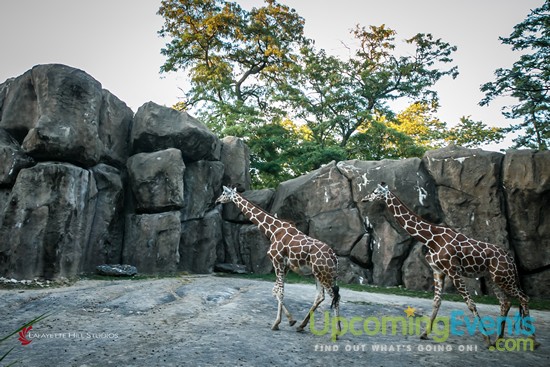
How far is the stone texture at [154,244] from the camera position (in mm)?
12656

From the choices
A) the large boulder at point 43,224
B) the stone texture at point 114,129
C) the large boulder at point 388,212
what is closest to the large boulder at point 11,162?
the large boulder at point 43,224

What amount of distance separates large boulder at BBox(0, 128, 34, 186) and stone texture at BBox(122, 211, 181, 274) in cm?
355

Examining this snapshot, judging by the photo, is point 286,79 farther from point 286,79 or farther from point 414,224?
point 414,224

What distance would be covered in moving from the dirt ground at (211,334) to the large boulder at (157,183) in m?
4.52

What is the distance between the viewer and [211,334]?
5.69 metres

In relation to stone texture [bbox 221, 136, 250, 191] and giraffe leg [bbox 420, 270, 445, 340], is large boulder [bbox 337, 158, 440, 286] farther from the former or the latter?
giraffe leg [bbox 420, 270, 445, 340]

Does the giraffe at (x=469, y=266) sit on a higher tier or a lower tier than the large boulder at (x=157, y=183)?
lower

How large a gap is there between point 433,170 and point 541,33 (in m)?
7.71

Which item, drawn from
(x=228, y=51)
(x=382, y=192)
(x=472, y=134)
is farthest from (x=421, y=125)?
(x=382, y=192)

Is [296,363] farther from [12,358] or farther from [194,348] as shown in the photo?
[12,358]

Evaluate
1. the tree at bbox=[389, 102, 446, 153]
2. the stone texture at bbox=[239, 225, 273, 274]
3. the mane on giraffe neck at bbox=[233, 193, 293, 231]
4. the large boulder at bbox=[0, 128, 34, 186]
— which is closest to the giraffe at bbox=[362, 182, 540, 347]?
the mane on giraffe neck at bbox=[233, 193, 293, 231]

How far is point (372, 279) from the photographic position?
1311cm

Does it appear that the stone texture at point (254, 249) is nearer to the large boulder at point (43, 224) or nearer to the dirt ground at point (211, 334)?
the large boulder at point (43, 224)

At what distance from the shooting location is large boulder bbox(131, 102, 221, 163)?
545 inches
